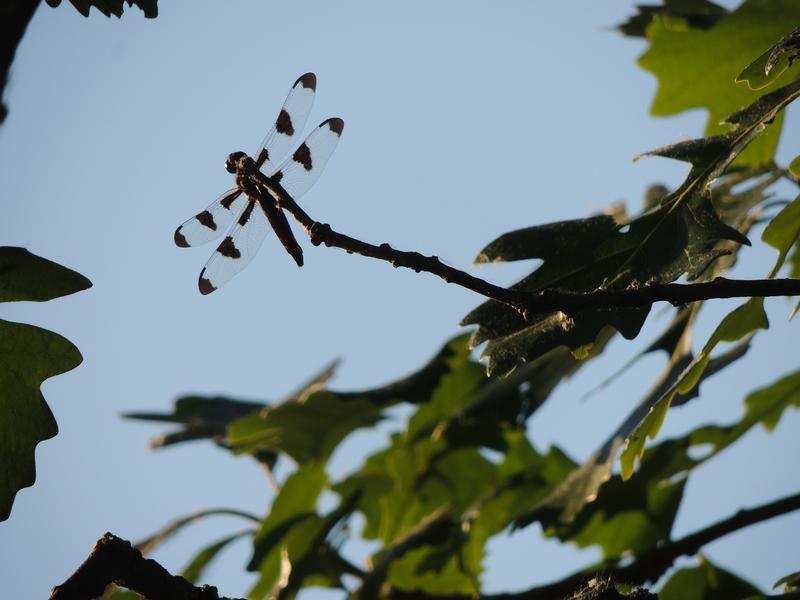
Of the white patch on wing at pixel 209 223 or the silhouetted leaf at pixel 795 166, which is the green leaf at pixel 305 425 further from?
the silhouetted leaf at pixel 795 166

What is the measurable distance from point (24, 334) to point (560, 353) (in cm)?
220

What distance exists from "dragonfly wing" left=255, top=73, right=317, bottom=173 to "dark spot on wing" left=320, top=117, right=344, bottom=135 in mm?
113

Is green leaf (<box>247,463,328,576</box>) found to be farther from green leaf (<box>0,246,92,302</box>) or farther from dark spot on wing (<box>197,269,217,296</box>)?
green leaf (<box>0,246,92,302</box>)

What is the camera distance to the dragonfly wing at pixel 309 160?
298 cm

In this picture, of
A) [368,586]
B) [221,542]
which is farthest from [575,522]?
[221,542]

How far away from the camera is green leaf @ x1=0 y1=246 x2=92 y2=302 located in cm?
197

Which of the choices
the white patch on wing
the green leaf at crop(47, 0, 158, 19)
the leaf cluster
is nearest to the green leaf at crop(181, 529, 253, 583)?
the leaf cluster

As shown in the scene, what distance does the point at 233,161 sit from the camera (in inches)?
94.9

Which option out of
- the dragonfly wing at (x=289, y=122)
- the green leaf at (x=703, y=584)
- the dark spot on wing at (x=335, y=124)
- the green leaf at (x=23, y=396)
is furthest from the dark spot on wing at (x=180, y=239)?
the green leaf at (x=703, y=584)

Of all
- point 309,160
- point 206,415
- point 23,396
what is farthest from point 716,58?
point 206,415

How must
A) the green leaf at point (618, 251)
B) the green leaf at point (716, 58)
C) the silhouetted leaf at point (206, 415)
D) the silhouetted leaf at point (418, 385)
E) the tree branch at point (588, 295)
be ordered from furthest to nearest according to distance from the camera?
1. the silhouetted leaf at point (206, 415)
2. the silhouetted leaf at point (418, 385)
3. the green leaf at point (716, 58)
4. the green leaf at point (618, 251)
5. the tree branch at point (588, 295)

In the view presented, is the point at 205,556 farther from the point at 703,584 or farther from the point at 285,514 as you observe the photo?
the point at 703,584

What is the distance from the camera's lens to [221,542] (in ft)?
14.1

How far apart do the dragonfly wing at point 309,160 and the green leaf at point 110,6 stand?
0.88 m
